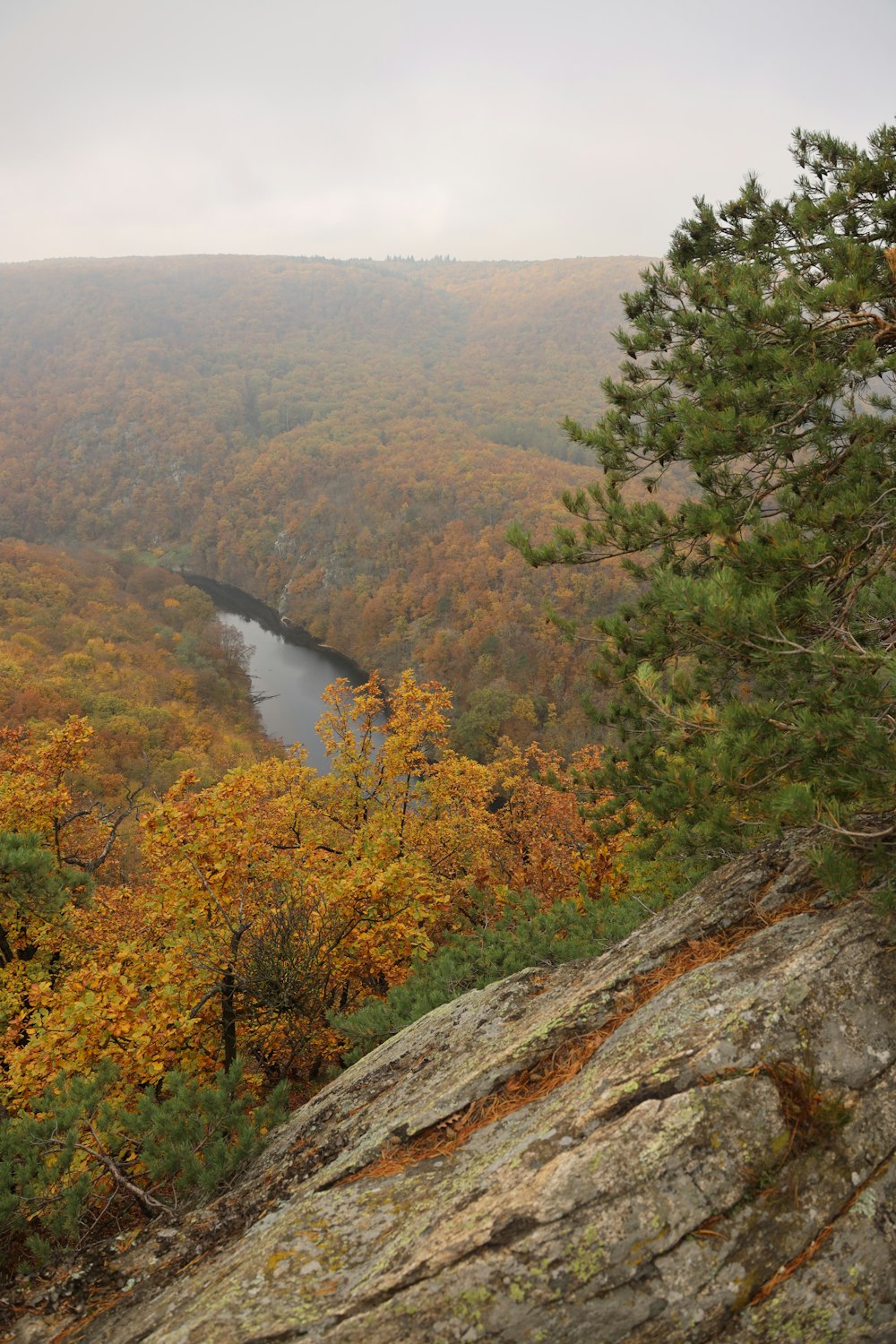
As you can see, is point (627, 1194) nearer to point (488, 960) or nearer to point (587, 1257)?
point (587, 1257)

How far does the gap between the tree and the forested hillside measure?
42424mm

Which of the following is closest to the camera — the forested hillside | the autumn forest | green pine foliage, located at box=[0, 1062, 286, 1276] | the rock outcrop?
the rock outcrop

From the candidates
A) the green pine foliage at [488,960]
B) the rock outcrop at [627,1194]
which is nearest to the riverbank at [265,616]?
the green pine foliage at [488,960]

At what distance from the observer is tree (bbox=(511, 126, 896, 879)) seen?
417 cm

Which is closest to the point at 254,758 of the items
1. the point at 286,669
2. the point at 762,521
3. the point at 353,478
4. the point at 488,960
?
the point at 286,669

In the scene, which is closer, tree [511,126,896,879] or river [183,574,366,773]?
tree [511,126,896,879]

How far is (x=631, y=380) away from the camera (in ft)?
24.7

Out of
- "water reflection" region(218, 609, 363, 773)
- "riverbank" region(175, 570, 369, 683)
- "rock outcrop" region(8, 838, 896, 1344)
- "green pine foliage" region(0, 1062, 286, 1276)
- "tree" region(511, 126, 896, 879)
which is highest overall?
"tree" region(511, 126, 896, 879)

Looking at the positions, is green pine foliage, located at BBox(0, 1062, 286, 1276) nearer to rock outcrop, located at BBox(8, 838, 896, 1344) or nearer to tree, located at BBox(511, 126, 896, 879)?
rock outcrop, located at BBox(8, 838, 896, 1344)

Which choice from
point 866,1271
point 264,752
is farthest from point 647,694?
point 264,752

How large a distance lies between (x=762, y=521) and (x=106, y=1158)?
697cm

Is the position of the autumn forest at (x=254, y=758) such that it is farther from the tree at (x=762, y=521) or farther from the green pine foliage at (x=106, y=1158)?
the tree at (x=762, y=521)

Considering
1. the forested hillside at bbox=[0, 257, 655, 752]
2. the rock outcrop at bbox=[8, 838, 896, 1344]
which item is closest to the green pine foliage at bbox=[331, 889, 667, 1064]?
the rock outcrop at bbox=[8, 838, 896, 1344]

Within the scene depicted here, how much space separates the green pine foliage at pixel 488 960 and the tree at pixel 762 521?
1.73m
